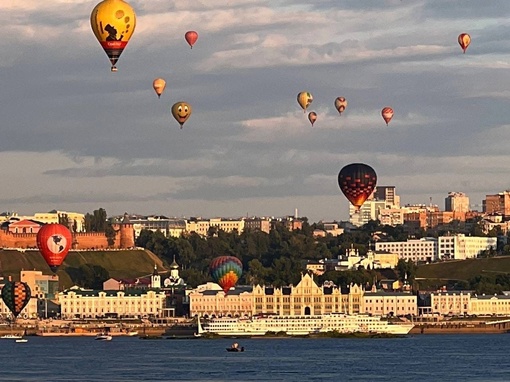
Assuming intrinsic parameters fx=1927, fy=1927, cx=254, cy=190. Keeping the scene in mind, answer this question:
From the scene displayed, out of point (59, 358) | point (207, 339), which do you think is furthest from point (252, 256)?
point (59, 358)

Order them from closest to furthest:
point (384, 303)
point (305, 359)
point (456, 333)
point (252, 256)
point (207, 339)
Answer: point (305, 359), point (207, 339), point (456, 333), point (384, 303), point (252, 256)

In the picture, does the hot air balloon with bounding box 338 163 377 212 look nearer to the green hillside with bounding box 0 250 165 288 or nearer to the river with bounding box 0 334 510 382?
the river with bounding box 0 334 510 382

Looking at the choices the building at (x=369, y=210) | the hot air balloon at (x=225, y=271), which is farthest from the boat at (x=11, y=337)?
the building at (x=369, y=210)

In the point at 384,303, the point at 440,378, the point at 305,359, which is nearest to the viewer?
the point at 440,378

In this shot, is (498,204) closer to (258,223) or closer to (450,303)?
(258,223)

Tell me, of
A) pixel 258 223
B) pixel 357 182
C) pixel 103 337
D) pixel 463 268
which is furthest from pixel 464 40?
pixel 258 223

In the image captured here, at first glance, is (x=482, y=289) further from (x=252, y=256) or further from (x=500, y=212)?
(x=500, y=212)

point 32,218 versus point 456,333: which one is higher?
point 32,218
